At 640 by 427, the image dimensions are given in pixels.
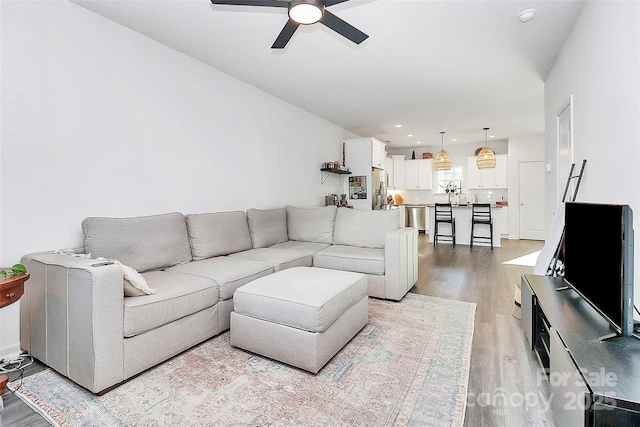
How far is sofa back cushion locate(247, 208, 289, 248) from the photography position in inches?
145

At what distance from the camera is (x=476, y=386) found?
1766 mm

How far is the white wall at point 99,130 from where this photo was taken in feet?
6.88

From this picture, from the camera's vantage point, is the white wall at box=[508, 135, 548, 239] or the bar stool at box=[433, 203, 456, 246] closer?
the bar stool at box=[433, 203, 456, 246]

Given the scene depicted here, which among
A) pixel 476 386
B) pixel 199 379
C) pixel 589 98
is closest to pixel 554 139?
pixel 589 98

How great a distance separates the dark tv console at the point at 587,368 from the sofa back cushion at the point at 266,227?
2745 mm

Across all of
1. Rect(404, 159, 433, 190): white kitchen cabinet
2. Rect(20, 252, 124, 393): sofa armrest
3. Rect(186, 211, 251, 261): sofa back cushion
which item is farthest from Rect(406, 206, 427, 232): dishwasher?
Rect(20, 252, 124, 393): sofa armrest

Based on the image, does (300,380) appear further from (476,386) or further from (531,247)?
(531,247)

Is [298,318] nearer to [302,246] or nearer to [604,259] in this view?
[604,259]

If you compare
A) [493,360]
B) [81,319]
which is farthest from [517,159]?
[81,319]

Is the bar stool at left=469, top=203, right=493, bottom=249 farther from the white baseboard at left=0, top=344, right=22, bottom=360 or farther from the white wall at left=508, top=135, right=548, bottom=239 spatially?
the white baseboard at left=0, top=344, right=22, bottom=360

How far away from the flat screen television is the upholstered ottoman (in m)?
1.36

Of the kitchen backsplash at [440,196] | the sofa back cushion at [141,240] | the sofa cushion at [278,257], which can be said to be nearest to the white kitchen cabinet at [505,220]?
the kitchen backsplash at [440,196]

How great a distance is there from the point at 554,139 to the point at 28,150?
486cm

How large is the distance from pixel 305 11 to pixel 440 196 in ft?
26.1
